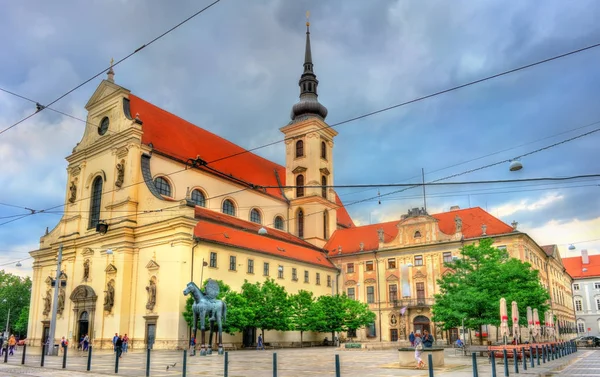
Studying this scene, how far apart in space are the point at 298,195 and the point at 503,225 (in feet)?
75.7

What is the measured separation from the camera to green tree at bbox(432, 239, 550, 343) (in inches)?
1302

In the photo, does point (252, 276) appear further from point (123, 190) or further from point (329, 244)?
point (329, 244)

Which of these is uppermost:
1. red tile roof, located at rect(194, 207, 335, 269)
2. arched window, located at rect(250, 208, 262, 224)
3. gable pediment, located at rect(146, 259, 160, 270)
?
arched window, located at rect(250, 208, 262, 224)

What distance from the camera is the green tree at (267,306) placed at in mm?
38750

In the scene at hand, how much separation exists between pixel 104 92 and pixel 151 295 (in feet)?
66.7

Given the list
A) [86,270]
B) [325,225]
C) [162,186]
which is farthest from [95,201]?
[325,225]

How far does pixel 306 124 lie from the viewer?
61.2 meters

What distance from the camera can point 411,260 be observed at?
174 ft

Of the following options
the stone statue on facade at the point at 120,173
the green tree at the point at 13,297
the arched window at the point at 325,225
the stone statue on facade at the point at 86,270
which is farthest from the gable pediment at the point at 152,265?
the green tree at the point at 13,297

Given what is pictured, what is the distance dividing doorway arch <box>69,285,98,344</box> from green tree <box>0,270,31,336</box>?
43.3 m

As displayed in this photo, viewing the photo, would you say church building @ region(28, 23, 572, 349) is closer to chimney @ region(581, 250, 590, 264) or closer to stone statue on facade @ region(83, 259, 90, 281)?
stone statue on facade @ region(83, 259, 90, 281)

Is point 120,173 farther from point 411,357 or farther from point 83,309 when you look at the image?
point 411,357

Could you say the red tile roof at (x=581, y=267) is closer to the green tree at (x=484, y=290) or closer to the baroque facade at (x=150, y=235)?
the baroque facade at (x=150, y=235)

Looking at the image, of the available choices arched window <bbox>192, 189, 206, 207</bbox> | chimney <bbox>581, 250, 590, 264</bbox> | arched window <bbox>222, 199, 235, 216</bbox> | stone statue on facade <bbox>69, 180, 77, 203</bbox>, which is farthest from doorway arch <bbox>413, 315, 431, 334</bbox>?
chimney <bbox>581, 250, 590, 264</bbox>
